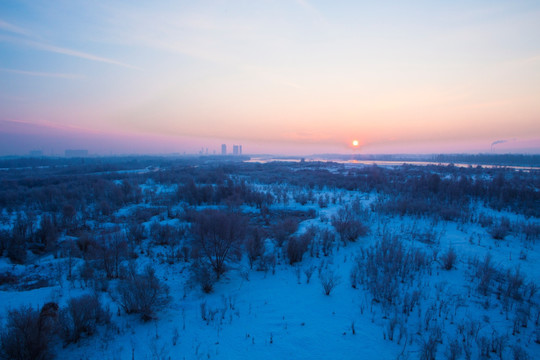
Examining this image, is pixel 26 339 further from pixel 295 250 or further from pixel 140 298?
pixel 295 250

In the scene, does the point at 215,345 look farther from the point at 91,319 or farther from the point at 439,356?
the point at 439,356

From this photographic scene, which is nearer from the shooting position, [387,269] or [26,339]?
[26,339]

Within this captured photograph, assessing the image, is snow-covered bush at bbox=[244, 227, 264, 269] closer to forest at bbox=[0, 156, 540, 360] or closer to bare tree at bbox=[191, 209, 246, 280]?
forest at bbox=[0, 156, 540, 360]

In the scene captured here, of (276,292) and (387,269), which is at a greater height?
(387,269)

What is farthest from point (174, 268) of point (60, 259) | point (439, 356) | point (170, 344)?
point (439, 356)

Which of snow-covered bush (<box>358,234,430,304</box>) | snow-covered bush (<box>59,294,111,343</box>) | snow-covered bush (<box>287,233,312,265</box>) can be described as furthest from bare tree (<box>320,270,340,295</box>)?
snow-covered bush (<box>59,294,111,343</box>)

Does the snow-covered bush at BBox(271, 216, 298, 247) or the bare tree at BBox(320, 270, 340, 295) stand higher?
the snow-covered bush at BBox(271, 216, 298, 247)

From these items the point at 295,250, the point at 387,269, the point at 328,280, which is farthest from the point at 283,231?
the point at 387,269

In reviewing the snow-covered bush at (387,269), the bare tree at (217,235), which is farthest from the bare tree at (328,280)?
the bare tree at (217,235)

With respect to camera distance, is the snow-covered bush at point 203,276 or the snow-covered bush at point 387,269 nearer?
the snow-covered bush at point 387,269

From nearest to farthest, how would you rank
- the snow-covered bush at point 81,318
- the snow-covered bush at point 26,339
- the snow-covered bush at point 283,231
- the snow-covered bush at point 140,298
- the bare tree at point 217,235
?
the snow-covered bush at point 26,339, the snow-covered bush at point 81,318, the snow-covered bush at point 140,298, the bare tree at point 217,235, the snow-covered bush at point 283,231

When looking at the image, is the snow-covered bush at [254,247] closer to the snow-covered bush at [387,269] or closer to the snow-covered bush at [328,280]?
the snow-covered bush at [328,280]
